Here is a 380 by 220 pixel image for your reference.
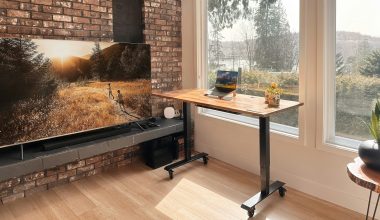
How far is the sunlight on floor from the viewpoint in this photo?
92.6 inches

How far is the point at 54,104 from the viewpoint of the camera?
8.63ft

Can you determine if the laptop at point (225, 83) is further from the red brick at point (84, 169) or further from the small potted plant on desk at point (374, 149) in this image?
the red brick at point (84, 169)

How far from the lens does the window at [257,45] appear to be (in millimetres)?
2764

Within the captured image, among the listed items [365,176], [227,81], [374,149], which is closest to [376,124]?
[374,149]

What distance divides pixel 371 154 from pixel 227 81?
1.43 metres

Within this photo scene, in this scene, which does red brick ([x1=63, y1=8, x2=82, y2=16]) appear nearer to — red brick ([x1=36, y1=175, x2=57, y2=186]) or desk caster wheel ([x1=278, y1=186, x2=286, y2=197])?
red brick ([x1=36, y1=175, x2=57, y2=186])

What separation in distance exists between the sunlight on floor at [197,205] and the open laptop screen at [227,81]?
100 cm

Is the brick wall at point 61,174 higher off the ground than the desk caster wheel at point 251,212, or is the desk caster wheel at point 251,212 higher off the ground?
the brick wall at point 61,174

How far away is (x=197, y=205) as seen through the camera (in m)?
2.51

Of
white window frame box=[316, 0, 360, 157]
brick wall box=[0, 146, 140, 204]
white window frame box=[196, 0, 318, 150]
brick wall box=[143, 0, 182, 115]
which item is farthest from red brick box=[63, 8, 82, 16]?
→ white window frame box=[316, 0, 360, 157]

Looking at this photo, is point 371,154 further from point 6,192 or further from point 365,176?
point 6,192

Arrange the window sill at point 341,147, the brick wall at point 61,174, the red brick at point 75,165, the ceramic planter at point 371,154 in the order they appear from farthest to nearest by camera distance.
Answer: the red brick at point 75,165, the brick wall at point 61,174, the window sill at point 341,147, the ceramic planter at point 371,154

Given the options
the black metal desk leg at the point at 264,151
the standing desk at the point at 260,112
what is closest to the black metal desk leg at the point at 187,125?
the standing desk at the point at 260,112

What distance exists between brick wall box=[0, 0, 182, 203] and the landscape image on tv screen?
24 cm
